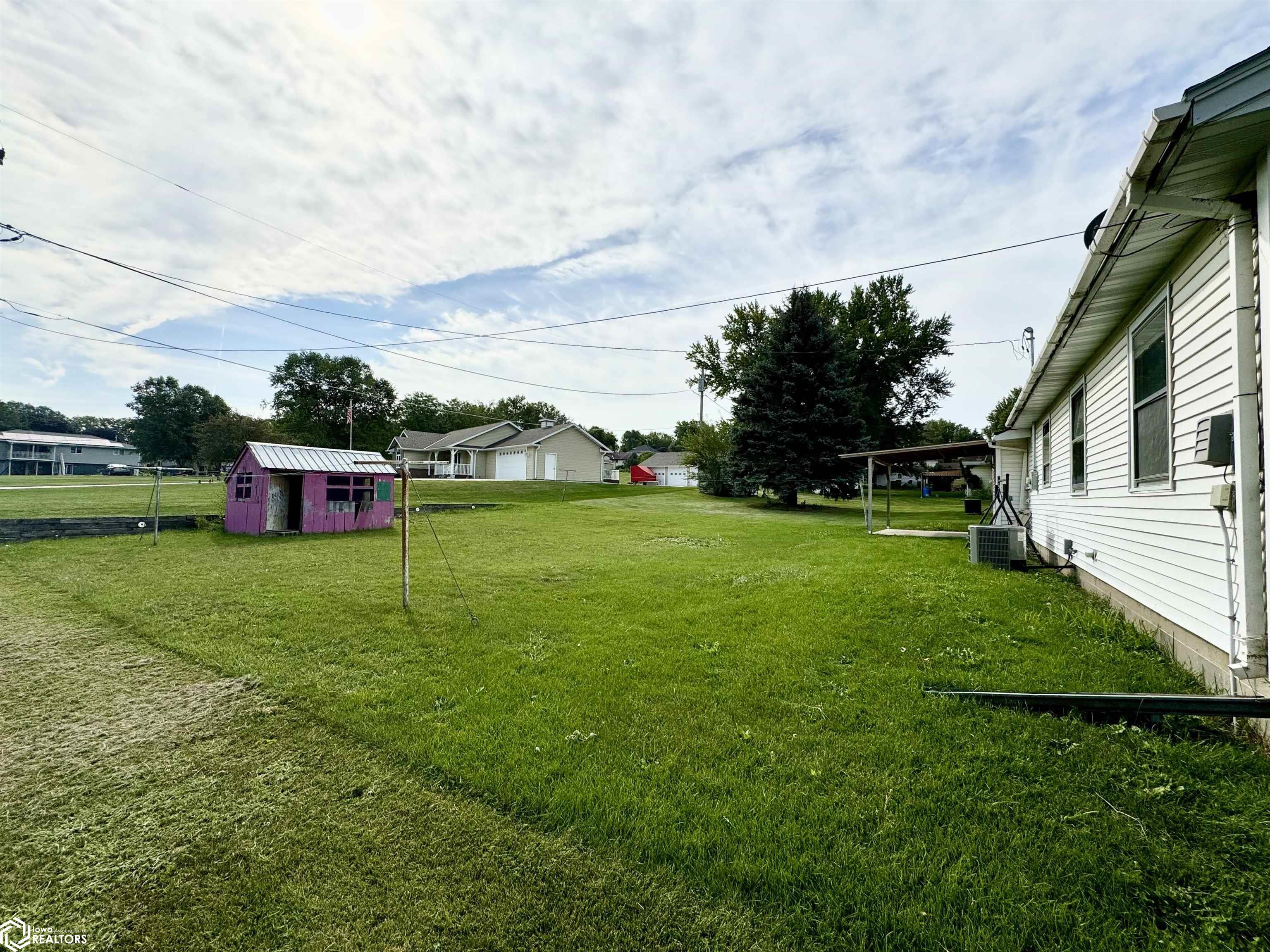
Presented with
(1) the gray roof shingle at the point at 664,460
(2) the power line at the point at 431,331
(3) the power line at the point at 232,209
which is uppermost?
(3) the power line at the point at 232,209

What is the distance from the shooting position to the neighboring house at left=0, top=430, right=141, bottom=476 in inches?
2052

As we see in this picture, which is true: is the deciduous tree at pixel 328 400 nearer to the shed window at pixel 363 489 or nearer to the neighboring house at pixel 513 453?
the neighboring house at pixel 513 453

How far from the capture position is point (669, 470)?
49.7 metres

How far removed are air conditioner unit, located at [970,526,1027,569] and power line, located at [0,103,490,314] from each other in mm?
17357

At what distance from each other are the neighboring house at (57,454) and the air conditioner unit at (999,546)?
68.0 metres

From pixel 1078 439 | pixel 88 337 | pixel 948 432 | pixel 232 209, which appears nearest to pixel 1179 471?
pixel 1078 439

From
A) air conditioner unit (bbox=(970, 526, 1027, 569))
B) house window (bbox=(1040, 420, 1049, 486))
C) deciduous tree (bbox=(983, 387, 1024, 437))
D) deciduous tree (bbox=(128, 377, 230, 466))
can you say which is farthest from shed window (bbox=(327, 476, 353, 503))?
deciduous tree (bbox=(983, 387, 1024, 437))

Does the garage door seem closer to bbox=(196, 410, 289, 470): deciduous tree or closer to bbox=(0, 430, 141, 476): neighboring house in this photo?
bbox=(196, 410, 289, 470): deciduous tree

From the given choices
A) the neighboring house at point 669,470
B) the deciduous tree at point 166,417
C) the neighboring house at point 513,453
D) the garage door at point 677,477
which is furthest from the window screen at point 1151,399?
the deciduous tree at point 166,417

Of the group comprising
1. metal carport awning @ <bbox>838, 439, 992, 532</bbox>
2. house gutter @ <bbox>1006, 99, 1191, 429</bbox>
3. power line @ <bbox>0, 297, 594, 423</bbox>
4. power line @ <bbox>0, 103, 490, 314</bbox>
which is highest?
power line @ <bbox>0, 103, 490, 314</bbox>

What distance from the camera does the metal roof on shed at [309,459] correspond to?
12.4 m

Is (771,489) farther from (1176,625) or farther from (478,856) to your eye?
(478,856)

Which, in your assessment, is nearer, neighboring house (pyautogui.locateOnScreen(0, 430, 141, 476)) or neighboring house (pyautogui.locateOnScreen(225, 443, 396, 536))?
neighboring house (pyautogui.locateOnScreen(225, 443, 396, 536))

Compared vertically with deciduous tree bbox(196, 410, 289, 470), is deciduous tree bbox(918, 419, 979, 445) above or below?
above
